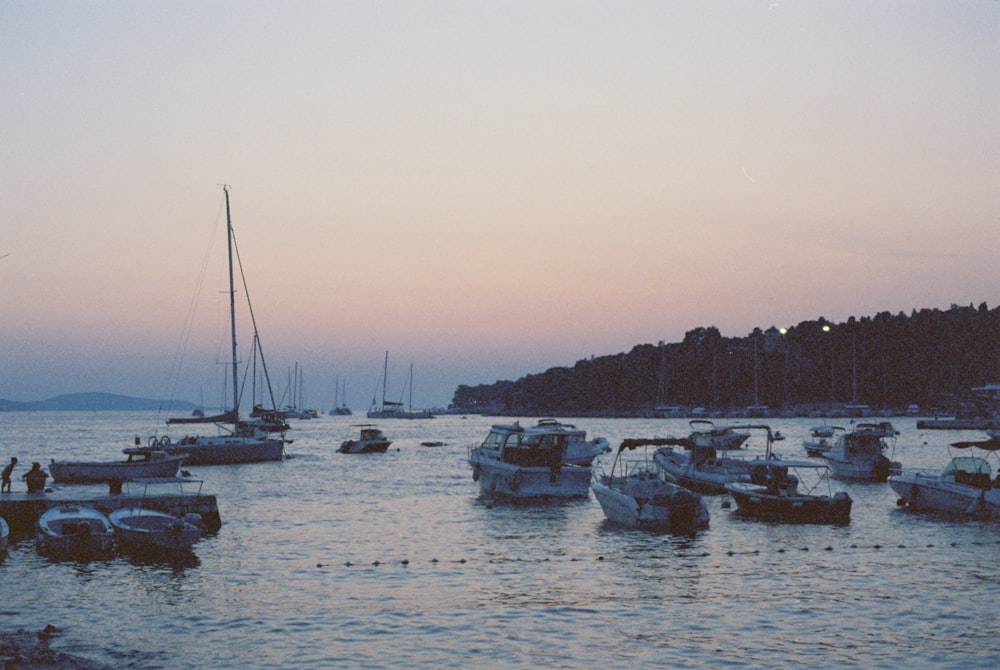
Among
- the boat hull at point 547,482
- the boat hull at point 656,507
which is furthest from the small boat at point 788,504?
the boat hull at point 547,482

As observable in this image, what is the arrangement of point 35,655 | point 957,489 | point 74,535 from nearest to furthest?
point 35,655, point 74,535, point 957,489

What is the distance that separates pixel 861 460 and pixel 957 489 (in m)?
21.9

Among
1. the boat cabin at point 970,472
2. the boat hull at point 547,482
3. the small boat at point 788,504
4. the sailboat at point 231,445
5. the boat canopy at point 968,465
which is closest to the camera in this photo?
the small boat at point 788,504

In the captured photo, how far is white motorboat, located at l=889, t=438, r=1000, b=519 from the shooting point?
43812 millimetres

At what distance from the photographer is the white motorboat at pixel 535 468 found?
50.1 meters

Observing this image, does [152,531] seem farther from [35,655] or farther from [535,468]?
[535,468]

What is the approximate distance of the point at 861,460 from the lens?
67.1 meters

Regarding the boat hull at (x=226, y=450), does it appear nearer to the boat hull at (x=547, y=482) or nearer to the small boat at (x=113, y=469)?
the small boat at (x=113, y=469)

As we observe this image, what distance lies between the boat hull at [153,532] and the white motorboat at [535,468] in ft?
63.0

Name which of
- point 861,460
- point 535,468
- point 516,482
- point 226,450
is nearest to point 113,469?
point 226,450

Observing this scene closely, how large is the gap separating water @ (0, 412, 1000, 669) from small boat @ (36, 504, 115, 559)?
765 millimetres

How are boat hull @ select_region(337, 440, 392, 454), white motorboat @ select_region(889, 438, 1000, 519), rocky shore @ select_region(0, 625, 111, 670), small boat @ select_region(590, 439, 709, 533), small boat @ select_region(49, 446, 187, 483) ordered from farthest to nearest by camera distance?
boat hull @ select_region(337, 440, 392, 454), small boat @ select_region(49, 446, 187, 483), white motorboat @ select_region(889, 438, 1000, 519), small boat @ select_region(590, 439, 709, 533), rocky shore @ select_region(0, 625, 111, 670)

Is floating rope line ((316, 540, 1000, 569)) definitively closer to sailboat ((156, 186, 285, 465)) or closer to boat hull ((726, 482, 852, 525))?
boat hull ((726, 482, 852, 525))

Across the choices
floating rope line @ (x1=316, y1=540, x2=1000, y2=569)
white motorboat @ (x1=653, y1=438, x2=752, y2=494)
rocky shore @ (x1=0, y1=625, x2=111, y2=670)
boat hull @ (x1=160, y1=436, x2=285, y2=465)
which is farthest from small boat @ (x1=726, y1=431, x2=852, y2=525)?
boat hull @ (x1=160, y1=436, x2=285, y2=465)
